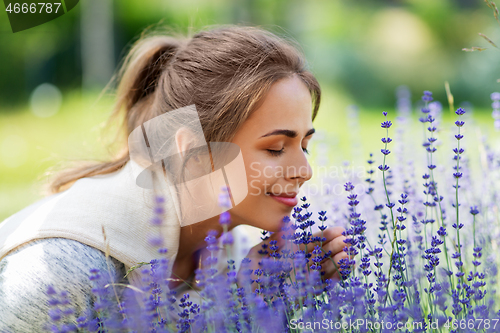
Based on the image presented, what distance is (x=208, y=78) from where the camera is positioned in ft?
5.86

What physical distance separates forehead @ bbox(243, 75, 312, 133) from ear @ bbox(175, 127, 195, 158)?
26cm

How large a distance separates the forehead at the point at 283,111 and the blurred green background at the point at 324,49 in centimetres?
706

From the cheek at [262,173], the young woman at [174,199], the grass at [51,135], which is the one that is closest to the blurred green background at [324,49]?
the grass at [51,135]

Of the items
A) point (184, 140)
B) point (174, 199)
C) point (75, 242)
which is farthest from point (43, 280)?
point (184, 140)

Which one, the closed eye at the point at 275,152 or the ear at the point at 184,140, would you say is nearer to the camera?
the closed eye at the point at 275,152

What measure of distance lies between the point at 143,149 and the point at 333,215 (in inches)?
37.4

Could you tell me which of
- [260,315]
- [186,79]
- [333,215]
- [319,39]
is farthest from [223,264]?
[319,39]

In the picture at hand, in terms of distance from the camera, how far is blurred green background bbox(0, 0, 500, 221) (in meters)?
9.80

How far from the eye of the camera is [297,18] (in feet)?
41.9

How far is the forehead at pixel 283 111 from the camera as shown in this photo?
163 centimetres

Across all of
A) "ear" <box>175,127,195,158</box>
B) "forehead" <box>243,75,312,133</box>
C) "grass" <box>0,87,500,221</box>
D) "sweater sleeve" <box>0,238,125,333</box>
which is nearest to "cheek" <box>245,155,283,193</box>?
"forehead" <box>243,75,312,133</box>

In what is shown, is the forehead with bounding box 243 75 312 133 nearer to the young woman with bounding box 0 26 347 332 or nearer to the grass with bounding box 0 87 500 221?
the young woman with bounding box 0 26 347 332

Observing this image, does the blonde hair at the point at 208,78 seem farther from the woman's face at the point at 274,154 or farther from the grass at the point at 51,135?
the grass at the point at 51,135

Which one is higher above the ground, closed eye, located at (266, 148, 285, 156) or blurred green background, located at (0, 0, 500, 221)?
closed eye, located at (266, 148, 285, 156)
